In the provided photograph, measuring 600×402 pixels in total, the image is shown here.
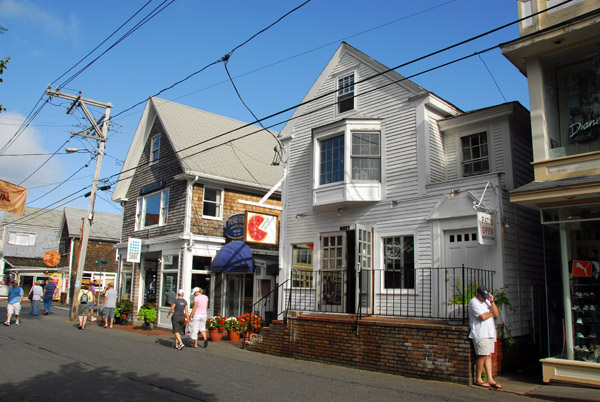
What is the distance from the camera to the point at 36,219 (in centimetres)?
4659

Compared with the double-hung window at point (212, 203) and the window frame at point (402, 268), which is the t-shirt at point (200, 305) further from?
the double-hung window at point (212, 203)

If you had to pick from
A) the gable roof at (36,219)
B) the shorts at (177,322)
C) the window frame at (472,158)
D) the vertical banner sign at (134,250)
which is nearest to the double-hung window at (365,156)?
the window frame at (472,158)

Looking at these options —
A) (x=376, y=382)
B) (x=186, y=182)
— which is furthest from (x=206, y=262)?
(x=376, y=382)

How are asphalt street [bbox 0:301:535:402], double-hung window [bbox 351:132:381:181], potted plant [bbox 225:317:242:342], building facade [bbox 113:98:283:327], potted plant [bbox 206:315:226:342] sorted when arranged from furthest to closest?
building facade [bbox 113:98:283:327], potted plant [bbox 206:315:226:342], potted plant [bbox 225:317:242:342], double-hung window [bbox 351:132:381:181], asphalt street [bbox 0:301:535:402]

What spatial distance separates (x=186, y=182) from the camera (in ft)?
66.8

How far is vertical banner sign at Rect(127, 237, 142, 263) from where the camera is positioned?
2147 centimetres

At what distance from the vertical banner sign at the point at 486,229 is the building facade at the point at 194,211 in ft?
27.7

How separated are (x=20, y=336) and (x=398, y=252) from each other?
11.9 m

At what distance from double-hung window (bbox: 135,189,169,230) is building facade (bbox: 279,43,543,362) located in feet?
25.4

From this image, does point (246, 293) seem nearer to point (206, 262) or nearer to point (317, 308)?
point (206, 262)

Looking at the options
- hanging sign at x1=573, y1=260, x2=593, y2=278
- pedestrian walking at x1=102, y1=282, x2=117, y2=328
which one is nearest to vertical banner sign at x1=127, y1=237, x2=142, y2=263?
pedestrian walking at x1=102, y1=282, x2=117, y2=328

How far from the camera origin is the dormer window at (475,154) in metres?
13.0

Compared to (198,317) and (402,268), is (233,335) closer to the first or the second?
(198,317)

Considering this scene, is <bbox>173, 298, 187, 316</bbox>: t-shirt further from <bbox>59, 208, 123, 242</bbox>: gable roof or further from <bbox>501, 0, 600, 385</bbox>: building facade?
<bbox>59, 208, 123, 242</bbox>: gable roof
